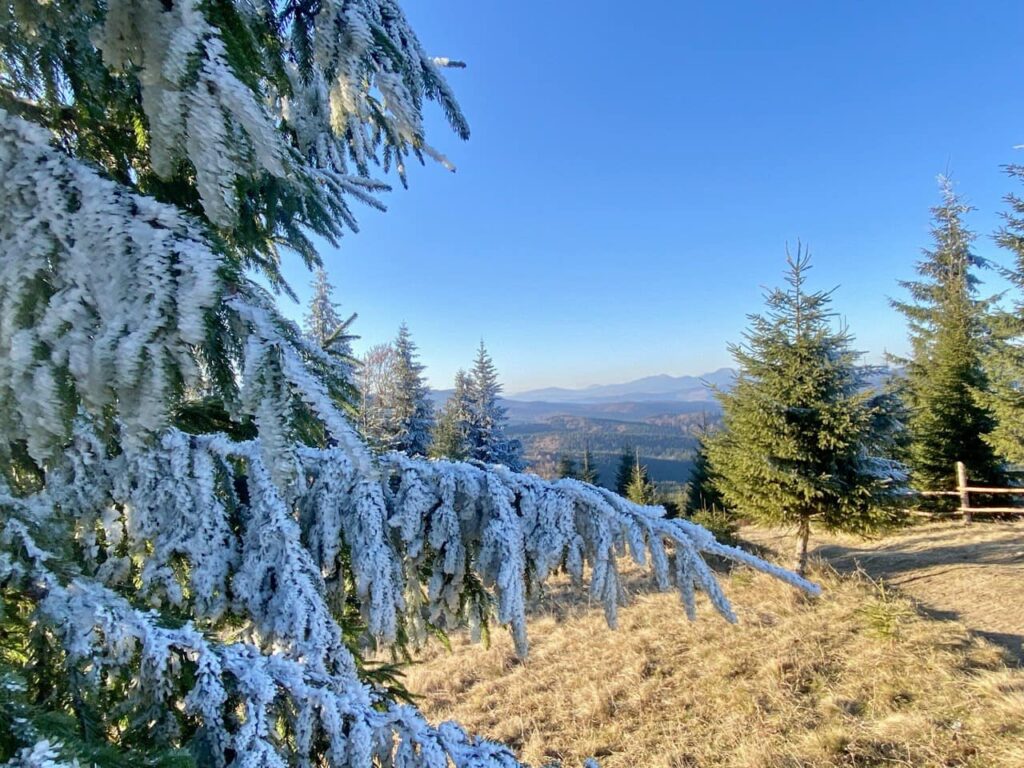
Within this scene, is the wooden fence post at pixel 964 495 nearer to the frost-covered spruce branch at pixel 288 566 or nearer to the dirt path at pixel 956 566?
the dirt path at pixel 956 566

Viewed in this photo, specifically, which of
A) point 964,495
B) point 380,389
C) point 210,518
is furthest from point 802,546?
point 380,389

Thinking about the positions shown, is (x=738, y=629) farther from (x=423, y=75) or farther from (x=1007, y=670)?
(x=423, y=75)

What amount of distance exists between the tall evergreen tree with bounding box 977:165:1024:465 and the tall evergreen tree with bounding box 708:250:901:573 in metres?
5.55

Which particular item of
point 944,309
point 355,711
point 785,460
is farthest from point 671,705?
point 944,309

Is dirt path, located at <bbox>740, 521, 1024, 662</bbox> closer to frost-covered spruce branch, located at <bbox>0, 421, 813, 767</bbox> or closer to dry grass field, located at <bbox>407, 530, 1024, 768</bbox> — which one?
dry grass field, located at <bbox>407, 530, 1024, 768</bbox>

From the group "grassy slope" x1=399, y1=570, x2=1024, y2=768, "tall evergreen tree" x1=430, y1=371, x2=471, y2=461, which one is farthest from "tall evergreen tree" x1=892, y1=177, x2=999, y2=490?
"tall evergreen tree" x1=430, y1=371, x2=471, y2=461

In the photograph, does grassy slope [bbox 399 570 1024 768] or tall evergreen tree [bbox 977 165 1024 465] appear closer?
grassy slope [bbox 399 570 1024 768]

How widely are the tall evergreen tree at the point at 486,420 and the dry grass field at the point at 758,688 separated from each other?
528 inches

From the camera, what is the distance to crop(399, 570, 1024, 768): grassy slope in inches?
189

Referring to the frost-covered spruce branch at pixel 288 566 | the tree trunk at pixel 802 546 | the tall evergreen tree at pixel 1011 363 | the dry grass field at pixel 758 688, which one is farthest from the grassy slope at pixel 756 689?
the tall evergreen tree at pixel 1011 363

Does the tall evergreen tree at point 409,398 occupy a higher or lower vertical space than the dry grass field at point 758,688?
higher

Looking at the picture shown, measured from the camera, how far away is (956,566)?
10.3 metres

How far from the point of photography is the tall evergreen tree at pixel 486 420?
22.4m

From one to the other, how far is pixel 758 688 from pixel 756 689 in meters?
0.03
